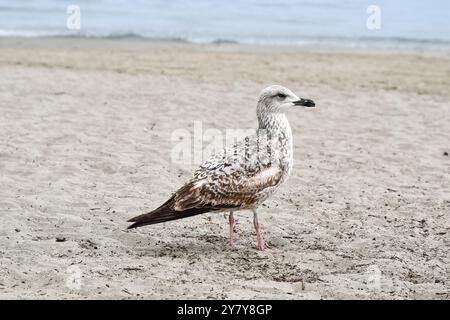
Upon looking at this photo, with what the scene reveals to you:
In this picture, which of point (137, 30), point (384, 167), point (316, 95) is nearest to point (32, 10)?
point (137, 30)

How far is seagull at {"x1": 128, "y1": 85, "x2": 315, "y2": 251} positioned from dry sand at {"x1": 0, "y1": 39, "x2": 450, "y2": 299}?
43 centimetres

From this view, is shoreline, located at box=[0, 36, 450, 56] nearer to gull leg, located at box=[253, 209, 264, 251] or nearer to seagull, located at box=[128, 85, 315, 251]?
seagull, located at box=[128, 85, 315, 251]

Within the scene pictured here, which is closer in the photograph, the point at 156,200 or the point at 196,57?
the point at 156,200

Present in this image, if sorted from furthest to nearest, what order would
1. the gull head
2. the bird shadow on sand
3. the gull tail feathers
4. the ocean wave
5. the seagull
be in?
the ocean wave, the gull head, the bird shadow on sand, the seagull, the gull tail feathers

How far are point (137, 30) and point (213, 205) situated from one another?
21214 millimetres

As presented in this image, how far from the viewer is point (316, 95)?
14.8 m

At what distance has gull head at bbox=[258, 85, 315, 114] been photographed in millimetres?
6832

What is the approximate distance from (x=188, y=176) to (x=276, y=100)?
2.53 metres

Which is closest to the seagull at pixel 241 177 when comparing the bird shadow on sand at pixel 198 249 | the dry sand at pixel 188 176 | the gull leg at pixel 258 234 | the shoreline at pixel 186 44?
the gull leg at pixel 258 234

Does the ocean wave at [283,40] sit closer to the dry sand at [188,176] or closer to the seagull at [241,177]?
the dry sand at [188,176]

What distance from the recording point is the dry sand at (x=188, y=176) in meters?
5.97

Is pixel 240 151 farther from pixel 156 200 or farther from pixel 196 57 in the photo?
pixel 196 57

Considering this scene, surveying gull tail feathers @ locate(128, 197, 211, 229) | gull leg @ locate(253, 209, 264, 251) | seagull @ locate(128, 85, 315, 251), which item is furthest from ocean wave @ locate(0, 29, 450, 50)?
gull tail feathers @ locate(128, 197, 211, 229)

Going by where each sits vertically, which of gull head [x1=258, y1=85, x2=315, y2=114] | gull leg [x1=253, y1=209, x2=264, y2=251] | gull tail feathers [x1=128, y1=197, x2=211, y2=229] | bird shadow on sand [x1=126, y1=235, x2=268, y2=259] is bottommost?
bird shadow on sand [x1=126, y1=235, x2=268, y2=259]
